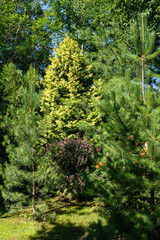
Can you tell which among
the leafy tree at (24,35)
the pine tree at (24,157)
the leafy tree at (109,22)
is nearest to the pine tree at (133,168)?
the leafy tree at (109,22)

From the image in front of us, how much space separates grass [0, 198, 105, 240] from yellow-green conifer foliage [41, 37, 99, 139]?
8.72 feet

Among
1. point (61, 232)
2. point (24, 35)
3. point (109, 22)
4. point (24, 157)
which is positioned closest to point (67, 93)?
point (24, 157)

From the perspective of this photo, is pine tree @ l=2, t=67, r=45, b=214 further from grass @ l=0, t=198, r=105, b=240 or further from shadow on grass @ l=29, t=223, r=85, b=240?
shadow on grass @ l=29, t=223, r=85, b=240

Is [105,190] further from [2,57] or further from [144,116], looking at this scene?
[2,57]

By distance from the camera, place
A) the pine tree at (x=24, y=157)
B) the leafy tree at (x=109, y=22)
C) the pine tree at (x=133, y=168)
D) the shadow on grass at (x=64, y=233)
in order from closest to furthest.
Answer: the pine tree at (x=133, y=168)
the shadow on grass at (x=64, y=233)
the pine tree at (x=24, y=157)
the leafy tree at (x=109, y=22)

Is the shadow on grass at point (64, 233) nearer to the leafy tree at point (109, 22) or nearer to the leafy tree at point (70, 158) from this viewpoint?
the leafy tree at point (70, 158)

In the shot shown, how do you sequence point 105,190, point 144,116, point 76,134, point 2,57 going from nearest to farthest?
point 144,116, point 105,190, point 76,134, point 2,57

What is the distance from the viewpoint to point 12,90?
7.56 meters

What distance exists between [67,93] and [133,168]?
5453 millimetres

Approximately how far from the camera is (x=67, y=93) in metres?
7.38

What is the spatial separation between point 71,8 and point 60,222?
52.1 feet

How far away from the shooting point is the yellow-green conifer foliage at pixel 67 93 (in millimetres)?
6688

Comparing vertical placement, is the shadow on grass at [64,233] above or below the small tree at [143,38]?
below

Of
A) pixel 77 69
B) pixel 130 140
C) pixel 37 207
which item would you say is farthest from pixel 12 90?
pixel 130 140
